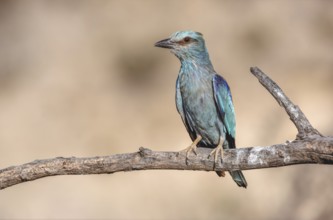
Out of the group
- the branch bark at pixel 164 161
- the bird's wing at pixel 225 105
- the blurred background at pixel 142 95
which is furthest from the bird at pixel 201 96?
the blurred background at pixel 142 95

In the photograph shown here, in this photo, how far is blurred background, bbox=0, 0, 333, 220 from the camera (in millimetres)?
12320

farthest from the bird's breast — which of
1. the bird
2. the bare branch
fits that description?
the bare branch

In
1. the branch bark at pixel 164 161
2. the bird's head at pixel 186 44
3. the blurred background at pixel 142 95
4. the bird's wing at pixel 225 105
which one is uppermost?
the blurred background at pixel 142 95

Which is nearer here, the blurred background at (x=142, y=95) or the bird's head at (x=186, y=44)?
the bird's head at (x=186, y=44)

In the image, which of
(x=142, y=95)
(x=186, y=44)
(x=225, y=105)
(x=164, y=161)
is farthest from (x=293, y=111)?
(x=142, y=95)

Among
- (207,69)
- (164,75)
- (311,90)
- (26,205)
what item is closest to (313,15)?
(311,90)

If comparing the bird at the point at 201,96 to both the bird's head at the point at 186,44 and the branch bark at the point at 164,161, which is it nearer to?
the bird's head at the point at 186,44

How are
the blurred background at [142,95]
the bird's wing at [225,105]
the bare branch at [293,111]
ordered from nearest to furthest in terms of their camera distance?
the bare branch at [293,111]
the bird's wing at [225,105]
the blurred background at [142,95]

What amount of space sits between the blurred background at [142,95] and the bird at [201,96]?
4.53 m

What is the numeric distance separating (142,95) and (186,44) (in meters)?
5.35

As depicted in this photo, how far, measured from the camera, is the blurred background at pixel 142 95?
12.3 m

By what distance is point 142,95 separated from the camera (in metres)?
12.8

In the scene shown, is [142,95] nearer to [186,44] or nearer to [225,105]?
[186,44]

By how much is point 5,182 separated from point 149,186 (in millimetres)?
6652
